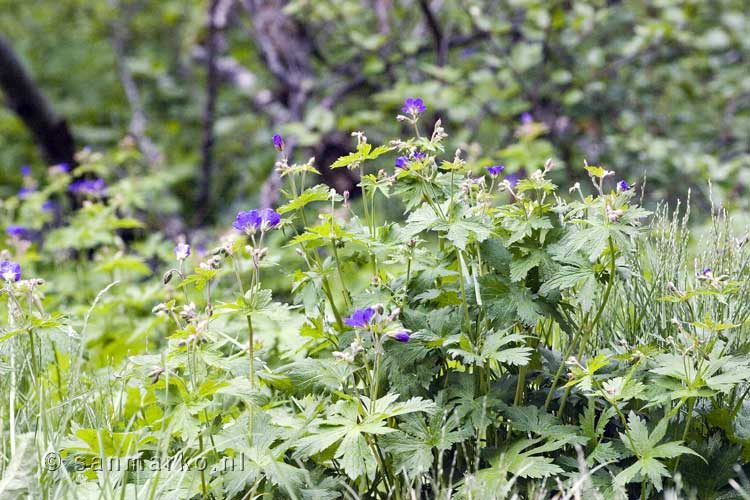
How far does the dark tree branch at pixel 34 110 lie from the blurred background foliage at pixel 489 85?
500 mm

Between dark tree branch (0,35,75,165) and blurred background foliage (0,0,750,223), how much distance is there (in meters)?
0.50

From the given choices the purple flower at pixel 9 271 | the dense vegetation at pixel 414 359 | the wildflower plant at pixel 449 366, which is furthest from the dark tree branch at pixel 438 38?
the purple flower at pixel 9 271

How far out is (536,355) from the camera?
6.58 ft

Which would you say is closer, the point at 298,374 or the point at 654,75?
the point at 298,374

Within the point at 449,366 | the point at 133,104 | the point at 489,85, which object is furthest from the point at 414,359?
the point at 133,104

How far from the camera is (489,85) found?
4492 mm

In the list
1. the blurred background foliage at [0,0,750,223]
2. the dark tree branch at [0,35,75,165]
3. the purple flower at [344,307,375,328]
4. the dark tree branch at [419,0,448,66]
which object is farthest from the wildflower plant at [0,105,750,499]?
the dark tree branch at [0,35,75,165]

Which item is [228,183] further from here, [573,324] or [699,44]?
[573,324]

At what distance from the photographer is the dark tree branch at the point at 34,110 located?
455 centimetres

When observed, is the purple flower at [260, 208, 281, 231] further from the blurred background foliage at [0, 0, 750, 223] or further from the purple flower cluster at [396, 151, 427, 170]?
the blurred background foliage at [0, 0, 750, 223]

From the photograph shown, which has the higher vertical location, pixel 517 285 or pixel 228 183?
pixel 228 183

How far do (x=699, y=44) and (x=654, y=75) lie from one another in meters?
0.68

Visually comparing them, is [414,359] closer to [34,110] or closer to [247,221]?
[247,221]

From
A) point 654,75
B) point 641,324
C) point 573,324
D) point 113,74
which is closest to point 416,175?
point 573,324
